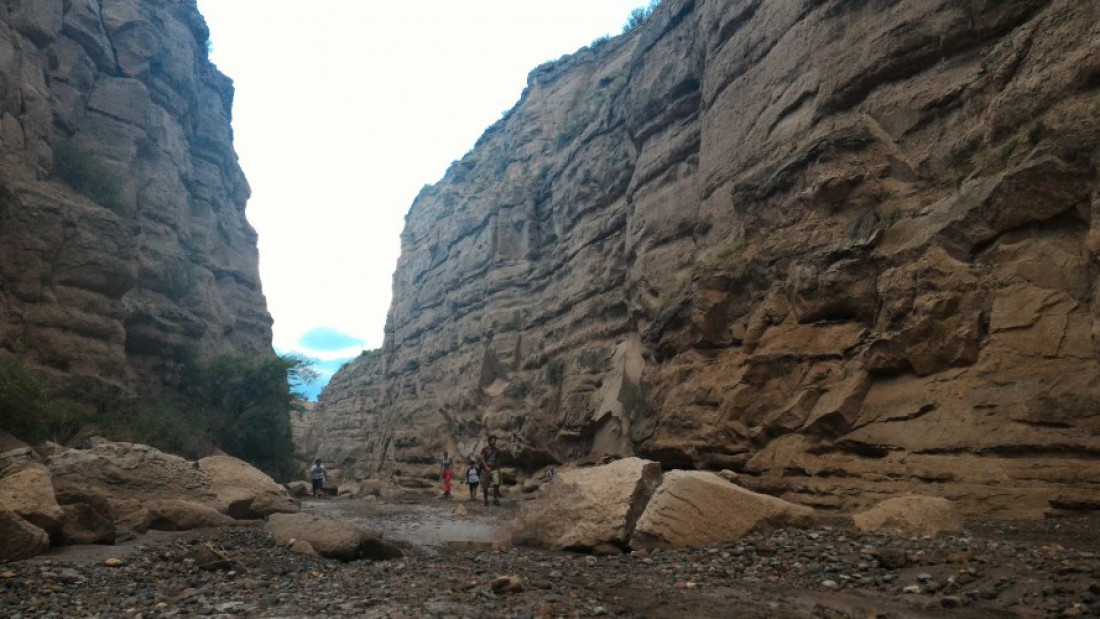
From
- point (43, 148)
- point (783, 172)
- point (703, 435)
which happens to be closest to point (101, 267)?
point (43, 148)

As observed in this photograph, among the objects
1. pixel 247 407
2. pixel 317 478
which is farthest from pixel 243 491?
pixel 247 407

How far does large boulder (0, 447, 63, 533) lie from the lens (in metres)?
7.90

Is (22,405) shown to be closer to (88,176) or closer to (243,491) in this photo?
(243,491)

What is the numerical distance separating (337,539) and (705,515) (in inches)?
213

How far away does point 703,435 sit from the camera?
14875 millimetres

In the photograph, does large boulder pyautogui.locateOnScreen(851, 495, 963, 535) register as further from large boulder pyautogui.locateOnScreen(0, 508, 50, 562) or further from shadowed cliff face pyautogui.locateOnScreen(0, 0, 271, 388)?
shadowed cliff face pyautogui.locateOnScreen(0, 0, 271, 388)

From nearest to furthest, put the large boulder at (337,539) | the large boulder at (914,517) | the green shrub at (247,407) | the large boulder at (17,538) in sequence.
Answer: the large boulder at (17,538) → the large boulder at (914,517) → the large boulder at (337,539) → the green shrub at (247,407)

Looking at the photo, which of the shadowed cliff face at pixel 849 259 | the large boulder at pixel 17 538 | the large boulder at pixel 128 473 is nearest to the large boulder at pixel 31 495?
the large boulder at pixel 17 538

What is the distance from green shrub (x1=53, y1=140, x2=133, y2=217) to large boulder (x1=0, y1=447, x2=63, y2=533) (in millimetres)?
20353

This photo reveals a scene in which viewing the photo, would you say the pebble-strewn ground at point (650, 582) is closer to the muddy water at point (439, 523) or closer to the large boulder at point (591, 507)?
the large boulder at point (591, 507)

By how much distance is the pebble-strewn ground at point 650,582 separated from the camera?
5.46m

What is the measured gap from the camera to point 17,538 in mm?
7215

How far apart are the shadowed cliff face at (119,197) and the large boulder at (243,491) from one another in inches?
306

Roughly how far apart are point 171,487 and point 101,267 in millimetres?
13129
